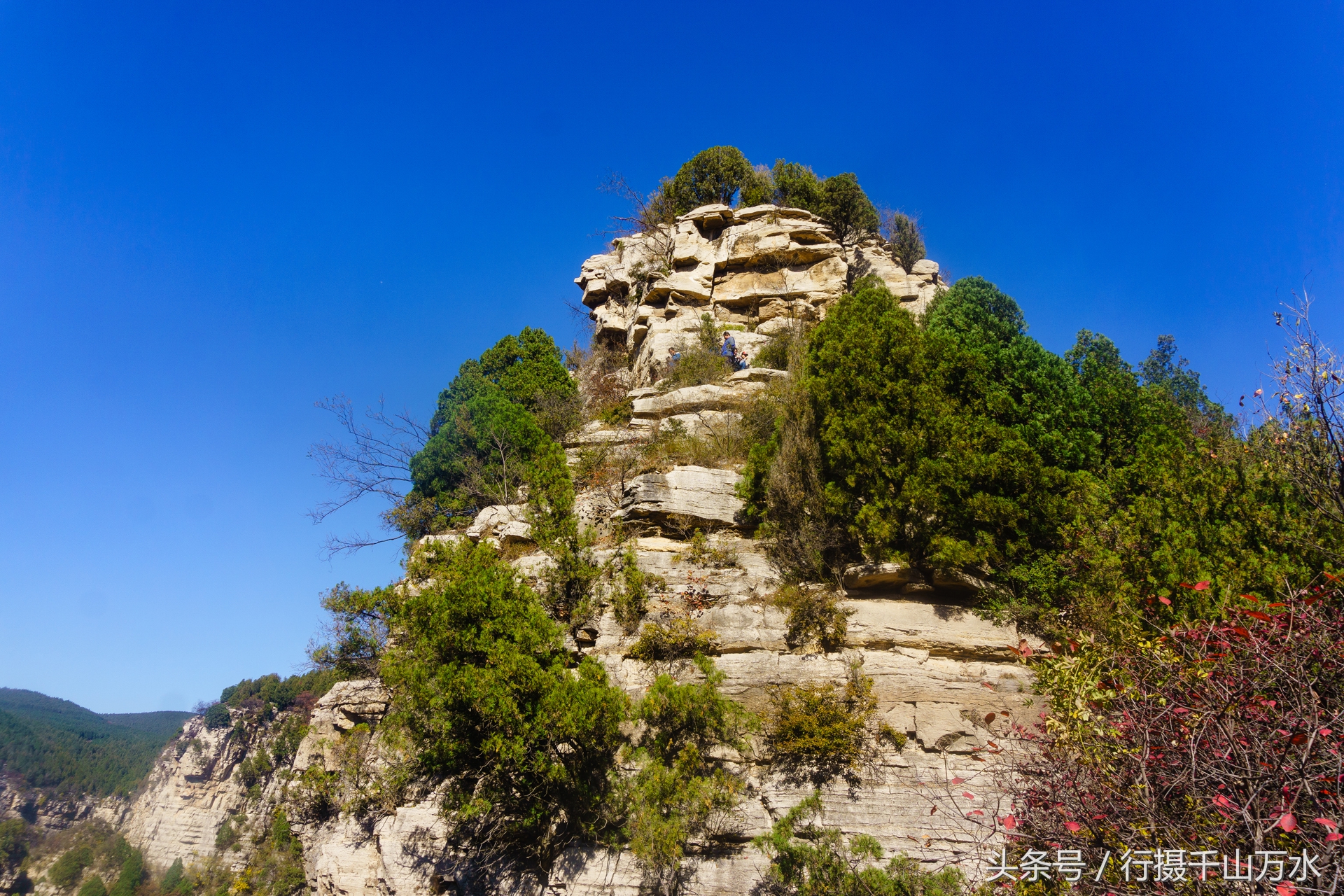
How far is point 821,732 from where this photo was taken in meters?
10.4

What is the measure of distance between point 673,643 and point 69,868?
55864mm

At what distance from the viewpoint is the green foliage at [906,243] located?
27031mm

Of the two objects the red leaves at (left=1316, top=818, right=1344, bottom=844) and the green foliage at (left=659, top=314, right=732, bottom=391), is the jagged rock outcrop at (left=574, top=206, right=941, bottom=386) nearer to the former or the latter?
the green foliage at (left=659, top=314, right=732, bottom=391)

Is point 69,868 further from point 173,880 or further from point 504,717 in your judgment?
point 504,717

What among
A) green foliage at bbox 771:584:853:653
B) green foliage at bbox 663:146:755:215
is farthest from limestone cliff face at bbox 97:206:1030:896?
green foliage at bbox 663:146:755:215

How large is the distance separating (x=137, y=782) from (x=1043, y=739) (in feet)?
220

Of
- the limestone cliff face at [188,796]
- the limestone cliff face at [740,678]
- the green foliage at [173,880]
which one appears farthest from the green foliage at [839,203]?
the green foliage at [173,880]

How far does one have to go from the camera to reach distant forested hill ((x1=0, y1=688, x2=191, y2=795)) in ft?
168

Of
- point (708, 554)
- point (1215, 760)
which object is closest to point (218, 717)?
point (708, 554)

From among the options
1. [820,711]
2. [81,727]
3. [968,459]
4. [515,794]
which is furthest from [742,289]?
[81,727]

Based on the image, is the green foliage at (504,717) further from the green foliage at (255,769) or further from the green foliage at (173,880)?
the green foliage at (173,880)

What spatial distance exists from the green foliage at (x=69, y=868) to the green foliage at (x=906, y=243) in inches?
2476

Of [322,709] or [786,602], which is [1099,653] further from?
[322,709]

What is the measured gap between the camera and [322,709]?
52.0ft
